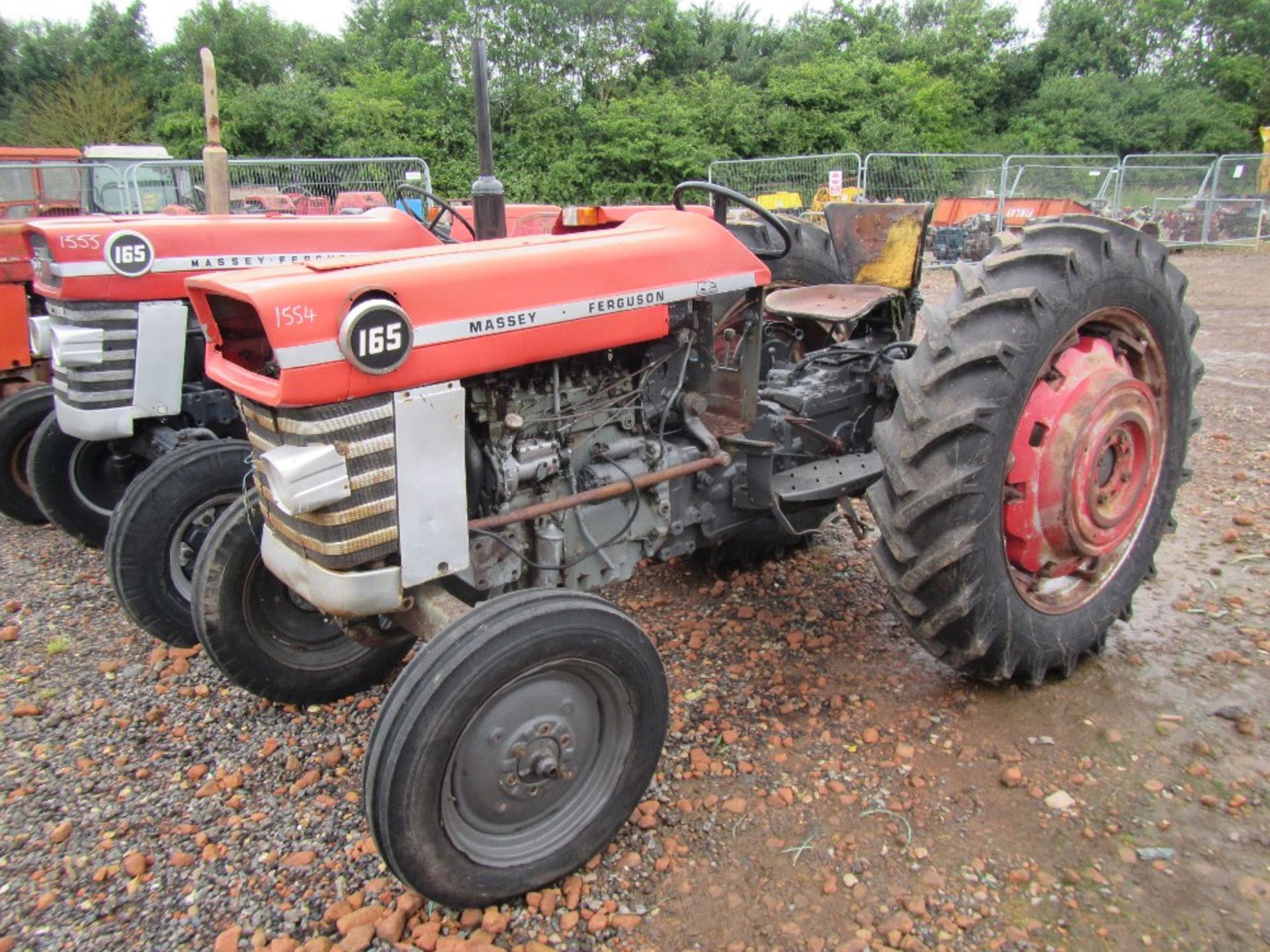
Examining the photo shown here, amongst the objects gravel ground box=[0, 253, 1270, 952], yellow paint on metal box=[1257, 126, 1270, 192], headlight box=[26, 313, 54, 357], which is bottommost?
gravel ground box=[0, 253, 1270, 952]

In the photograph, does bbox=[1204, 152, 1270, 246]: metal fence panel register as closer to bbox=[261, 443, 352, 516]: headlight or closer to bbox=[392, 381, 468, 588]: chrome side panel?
bbox=[392, 381, 468, 588]: chrome side panel

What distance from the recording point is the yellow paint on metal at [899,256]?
13.2 ft

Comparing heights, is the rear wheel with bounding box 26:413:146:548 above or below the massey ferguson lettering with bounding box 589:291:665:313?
below

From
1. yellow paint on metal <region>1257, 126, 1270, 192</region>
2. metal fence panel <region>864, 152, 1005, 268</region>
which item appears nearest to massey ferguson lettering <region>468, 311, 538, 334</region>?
metal fence panel <region>864, 152, 1005, 268</region>

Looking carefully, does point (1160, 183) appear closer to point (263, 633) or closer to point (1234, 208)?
point (1234, 208)

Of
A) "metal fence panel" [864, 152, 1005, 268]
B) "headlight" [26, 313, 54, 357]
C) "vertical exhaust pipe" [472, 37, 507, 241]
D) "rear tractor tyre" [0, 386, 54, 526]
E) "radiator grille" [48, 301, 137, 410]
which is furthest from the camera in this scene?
"metal fence panel" [864, 152, 1005, 268]

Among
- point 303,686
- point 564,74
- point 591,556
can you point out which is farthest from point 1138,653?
point 564,74

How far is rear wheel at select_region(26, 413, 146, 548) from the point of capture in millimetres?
4273

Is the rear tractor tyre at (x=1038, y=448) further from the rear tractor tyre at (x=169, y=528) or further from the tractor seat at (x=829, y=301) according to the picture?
the rear tractor tyre at (x=169, y=528)

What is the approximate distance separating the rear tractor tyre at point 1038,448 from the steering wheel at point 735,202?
0.55m

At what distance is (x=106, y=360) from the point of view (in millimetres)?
3742

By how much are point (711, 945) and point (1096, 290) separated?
2123 millimetres

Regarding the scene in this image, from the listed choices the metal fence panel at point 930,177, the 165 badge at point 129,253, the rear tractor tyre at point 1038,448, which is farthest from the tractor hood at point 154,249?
the metal fence panel at point 930,177

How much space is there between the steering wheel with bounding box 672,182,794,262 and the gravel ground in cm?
143
